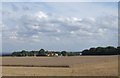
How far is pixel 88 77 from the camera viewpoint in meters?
24.0

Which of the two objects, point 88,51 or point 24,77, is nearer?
point 24,77

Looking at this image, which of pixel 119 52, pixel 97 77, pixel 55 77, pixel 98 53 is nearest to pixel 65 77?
pixel 55 77

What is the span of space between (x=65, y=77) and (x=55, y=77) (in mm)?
692

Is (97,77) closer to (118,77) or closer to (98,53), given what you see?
(118,77)

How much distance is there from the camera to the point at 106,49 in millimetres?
84250

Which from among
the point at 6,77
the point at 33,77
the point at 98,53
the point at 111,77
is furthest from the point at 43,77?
the point at 98,53

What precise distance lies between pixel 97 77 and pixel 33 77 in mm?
4323

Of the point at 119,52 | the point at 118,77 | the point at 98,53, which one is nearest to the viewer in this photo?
the point at 118,77

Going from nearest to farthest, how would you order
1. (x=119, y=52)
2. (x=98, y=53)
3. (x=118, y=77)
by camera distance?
(x=118, y=77), (x=119, y=52), (x=98, y=53)

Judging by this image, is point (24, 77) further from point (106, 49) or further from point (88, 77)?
point (106, 49)

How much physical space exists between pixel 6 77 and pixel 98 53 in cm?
6107

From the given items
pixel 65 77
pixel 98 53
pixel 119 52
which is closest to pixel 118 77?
pixel 65 77

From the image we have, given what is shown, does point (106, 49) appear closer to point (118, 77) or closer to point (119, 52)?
point (119, 52)

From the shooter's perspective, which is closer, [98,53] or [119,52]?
[119,52]
